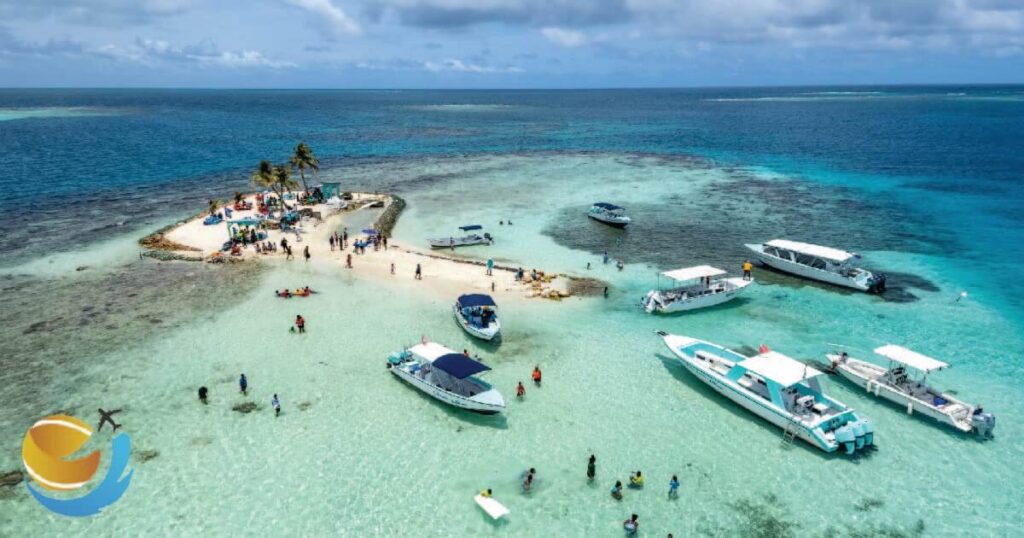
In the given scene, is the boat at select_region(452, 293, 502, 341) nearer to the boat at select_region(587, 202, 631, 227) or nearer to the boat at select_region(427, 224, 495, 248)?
the boat at select_region(427, 224, 495, 248)

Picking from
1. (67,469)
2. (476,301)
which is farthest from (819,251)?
A: (67,469)

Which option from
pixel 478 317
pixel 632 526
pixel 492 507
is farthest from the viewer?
pixel 478 317

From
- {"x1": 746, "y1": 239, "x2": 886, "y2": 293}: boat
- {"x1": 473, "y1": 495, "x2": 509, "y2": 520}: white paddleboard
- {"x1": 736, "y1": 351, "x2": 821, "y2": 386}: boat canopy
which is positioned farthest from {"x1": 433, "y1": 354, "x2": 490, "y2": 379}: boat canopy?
{"x1": 746, "y1": 239, "x2": 886, "y2": 293}: boat

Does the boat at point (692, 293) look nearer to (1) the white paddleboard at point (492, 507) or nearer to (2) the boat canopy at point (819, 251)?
(2) the boat canopy at point (819, 251)

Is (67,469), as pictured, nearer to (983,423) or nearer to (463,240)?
(463,240)

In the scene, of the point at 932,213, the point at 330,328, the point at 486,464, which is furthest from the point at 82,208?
the point at 932,213
